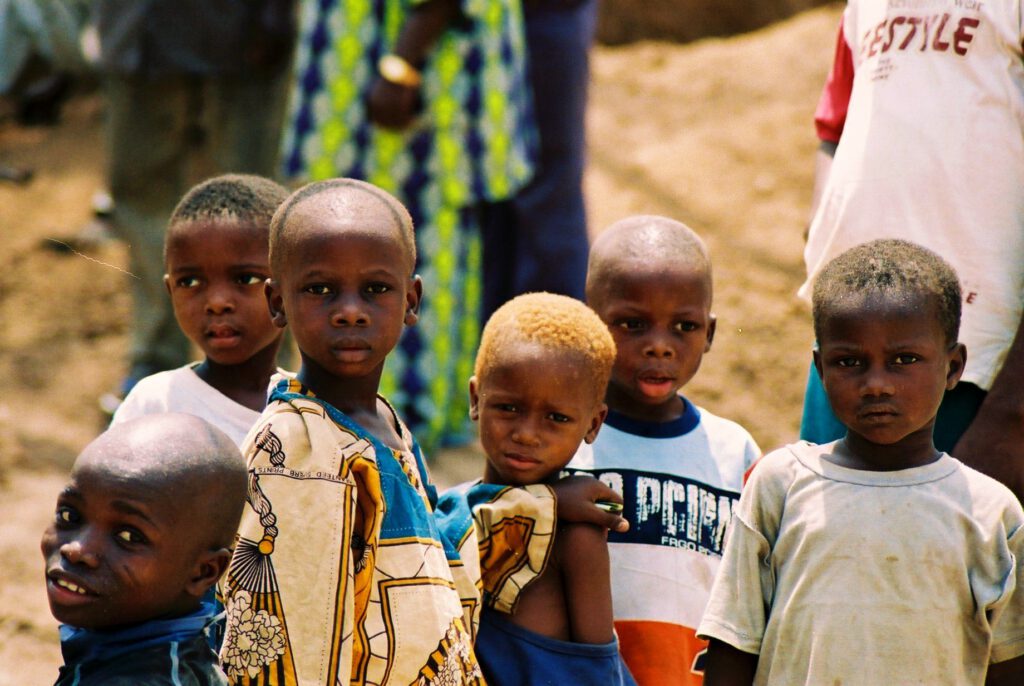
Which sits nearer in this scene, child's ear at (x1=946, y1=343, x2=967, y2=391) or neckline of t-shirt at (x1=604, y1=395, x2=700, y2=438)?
child's ear at (x1=946, y1=343, x2=967, y2=391)

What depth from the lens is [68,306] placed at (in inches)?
256

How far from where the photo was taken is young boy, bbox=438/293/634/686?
251cm

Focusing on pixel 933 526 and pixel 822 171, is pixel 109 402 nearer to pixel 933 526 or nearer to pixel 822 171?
pixel 822 171

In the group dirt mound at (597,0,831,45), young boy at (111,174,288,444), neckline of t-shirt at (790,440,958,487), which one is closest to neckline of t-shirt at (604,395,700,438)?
neckline of t-shirt at (790,440,958,487)

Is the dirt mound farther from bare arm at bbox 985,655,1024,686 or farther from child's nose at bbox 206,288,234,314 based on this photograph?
bare arm at bbox 985,655,1024,686

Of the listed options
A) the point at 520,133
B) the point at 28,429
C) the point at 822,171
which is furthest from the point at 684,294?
the point at 28,429

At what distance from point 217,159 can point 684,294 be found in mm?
2803

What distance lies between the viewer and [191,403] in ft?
9.46

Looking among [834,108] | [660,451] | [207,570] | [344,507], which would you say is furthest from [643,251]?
[207,570]

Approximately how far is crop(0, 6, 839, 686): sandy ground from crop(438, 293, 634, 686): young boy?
230 centimetres

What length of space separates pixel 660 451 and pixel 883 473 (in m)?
0.56

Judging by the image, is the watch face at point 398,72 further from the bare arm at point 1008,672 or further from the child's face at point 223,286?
the bare arm at point 1008,672

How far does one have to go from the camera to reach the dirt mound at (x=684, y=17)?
28.3ft

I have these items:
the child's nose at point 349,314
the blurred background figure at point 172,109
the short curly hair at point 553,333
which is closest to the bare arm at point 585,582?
the short curly hair at point 553,333
